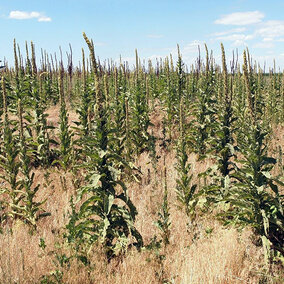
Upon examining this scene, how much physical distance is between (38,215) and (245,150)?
15.0ft

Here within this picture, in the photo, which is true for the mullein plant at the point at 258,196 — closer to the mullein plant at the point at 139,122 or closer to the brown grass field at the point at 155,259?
the brown grass field at the point at 155,259

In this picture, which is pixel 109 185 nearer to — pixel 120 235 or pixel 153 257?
pixel 120 235

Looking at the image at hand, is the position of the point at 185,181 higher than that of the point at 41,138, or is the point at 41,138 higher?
the point at 41,138

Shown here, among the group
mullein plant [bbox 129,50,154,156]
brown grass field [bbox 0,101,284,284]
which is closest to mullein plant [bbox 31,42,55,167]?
mullein plant [bbox 129,50,154,156]

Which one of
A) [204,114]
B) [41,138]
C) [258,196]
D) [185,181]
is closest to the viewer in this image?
[258,196]

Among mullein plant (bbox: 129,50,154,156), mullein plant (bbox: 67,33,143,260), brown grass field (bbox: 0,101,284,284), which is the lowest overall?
brown grass field (bbox: 0,101,284,284)

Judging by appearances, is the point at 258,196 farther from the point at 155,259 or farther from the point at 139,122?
the point at 139,122

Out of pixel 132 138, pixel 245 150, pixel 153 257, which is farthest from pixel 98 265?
pixel 132 138

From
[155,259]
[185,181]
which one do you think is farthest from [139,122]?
[155,259]

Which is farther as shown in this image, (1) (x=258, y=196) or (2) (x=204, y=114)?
(2) (x=204, y=114)

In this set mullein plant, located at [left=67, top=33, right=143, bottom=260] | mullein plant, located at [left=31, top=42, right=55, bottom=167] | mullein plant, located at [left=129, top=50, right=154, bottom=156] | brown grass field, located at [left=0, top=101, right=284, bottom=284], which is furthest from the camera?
mullein plant, located at [left=129, top=50, right=154, bottom=156]

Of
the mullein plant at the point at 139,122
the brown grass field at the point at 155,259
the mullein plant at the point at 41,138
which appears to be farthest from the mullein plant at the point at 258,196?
the mullein plant at the point at 41,138

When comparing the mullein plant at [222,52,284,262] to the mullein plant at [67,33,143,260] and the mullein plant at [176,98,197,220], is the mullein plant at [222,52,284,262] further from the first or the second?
the mullein plant at [67,33,143,260]

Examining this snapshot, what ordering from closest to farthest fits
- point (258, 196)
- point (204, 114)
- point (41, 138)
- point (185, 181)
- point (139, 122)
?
point (258, 196), point (185, 181), point (41, 138), point (204, 114), point (139, 122)
